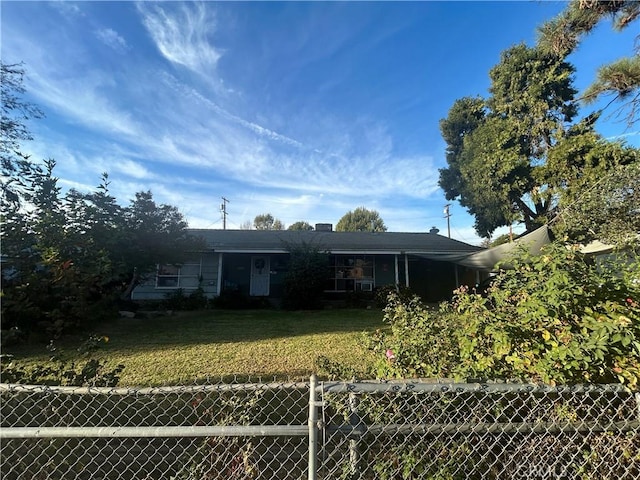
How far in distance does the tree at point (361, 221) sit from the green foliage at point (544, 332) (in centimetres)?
4211

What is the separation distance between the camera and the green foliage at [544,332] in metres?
Result: 1.75

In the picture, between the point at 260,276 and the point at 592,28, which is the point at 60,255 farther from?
the point at 592,28

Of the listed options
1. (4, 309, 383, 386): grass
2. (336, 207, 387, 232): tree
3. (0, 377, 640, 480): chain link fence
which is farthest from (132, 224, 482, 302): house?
(336, 207, 387, 232): tree

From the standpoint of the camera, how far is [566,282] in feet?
6.22

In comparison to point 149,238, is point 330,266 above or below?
below

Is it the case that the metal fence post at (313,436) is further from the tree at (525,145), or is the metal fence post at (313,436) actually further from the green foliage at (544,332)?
the tree at (525,145)

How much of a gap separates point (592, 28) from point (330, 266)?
1191 cm

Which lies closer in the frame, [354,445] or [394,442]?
[354,445]

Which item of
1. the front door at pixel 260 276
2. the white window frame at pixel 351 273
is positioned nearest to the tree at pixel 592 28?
the white window frame at pixel 351 273

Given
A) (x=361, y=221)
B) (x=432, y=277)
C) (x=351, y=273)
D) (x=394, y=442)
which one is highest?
(x=361, y=221)

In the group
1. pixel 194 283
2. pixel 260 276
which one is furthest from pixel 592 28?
pixel 194 283

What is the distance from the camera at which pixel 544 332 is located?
1879mm

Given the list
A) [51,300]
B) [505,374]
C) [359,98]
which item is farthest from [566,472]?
[359,98]

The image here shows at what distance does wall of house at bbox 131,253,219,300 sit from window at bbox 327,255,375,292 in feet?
17.7
